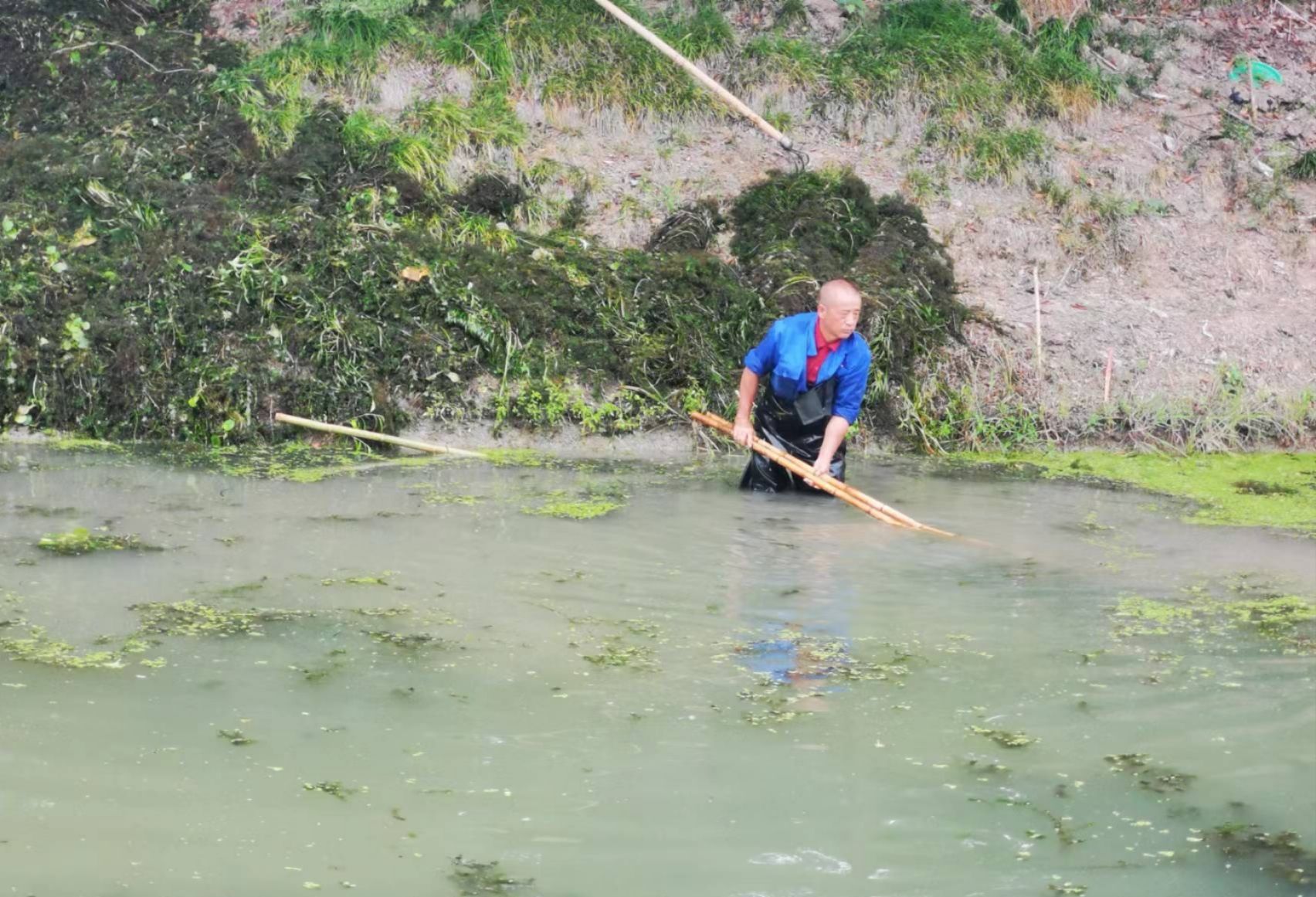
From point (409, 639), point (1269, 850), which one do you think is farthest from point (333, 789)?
point (1269, 850)

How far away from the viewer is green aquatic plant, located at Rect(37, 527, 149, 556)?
5.83 m

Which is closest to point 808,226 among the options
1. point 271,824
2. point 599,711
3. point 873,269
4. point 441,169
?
point 873,269

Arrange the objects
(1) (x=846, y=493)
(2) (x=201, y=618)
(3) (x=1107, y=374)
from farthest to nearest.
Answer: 1. (3) (x=1107, y=374)
2. (1) (x=846, y=493)
3. (2) (x=201, y=618)

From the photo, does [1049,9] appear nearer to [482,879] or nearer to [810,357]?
[810,357]

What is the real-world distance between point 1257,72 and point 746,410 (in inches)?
276

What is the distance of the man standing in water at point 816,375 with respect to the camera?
6.98 metres

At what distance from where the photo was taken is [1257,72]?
11906 millimetres

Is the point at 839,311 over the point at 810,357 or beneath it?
over

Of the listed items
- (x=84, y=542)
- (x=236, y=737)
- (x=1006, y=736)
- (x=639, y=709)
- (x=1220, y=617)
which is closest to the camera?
(x=236, y=737)

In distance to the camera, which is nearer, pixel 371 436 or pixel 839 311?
pixel 839 311

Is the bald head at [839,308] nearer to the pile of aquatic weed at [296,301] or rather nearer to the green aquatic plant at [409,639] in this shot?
the pile of aquatic weed at [296,301]

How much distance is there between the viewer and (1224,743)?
4.20 metres

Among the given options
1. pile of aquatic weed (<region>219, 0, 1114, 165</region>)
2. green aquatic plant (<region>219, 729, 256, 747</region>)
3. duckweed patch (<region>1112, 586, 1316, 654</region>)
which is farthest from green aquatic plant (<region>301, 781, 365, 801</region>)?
pile of aquatic weed (<region>219, 0, 1114, 165</region>)

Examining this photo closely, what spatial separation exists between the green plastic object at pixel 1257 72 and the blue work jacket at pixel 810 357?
6464 mm
